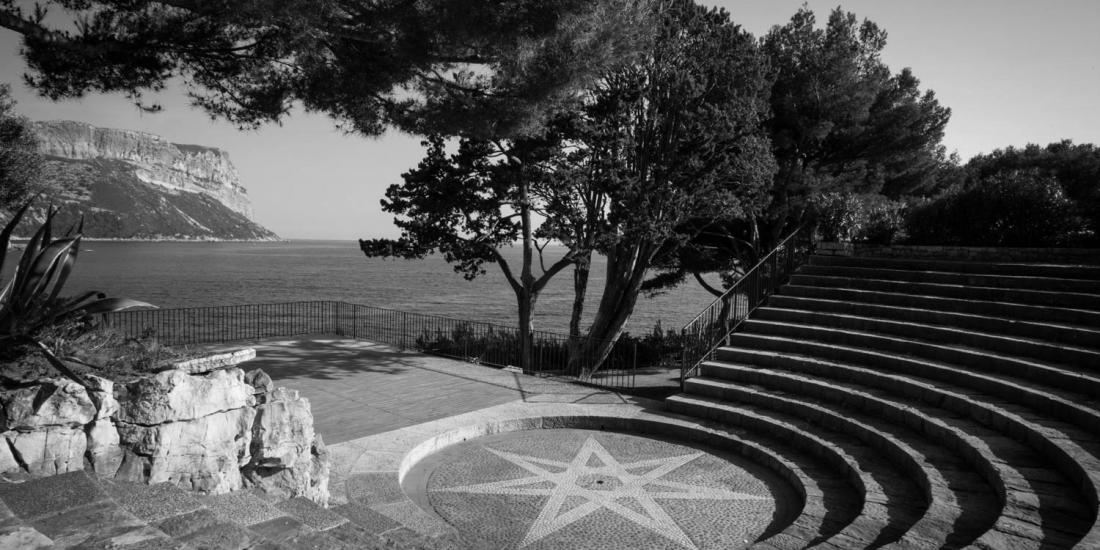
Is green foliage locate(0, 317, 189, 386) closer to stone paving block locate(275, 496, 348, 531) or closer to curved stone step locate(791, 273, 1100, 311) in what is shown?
stone paving block locate(275, 496, 348, 531)

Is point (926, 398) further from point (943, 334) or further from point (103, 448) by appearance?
point (103, 448)

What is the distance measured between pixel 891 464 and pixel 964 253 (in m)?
6.63

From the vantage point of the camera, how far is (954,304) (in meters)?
10.5

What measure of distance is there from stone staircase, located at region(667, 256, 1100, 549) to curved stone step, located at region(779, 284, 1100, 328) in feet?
0.07

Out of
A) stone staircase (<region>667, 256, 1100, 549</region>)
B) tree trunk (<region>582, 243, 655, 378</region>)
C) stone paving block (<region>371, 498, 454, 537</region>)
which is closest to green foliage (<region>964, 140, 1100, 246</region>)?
stone staircase (<region>667, 256, 1100, 549</region>)

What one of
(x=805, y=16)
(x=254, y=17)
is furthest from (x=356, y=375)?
(x=805, y=16)

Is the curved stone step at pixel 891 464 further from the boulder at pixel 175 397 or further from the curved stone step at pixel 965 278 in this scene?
the boulder at pixel 175 397

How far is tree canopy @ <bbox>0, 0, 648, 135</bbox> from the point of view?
27.2ft

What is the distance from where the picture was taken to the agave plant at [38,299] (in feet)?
16.1

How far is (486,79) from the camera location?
11891mm

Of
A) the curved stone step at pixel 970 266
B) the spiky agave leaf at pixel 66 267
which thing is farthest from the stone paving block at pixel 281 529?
the curved stone step at pixel 970 266

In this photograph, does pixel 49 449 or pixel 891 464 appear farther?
pixel 891 464

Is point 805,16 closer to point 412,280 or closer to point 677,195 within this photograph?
point 677,195

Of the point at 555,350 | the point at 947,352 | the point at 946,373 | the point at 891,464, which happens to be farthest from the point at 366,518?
the point at 555,350
